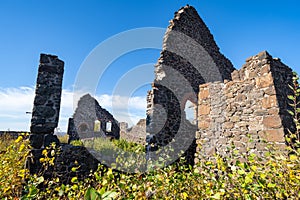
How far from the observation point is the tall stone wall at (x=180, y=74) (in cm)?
783

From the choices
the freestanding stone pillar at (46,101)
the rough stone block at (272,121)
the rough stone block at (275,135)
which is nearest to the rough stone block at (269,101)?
the rough stone block at (272,121)

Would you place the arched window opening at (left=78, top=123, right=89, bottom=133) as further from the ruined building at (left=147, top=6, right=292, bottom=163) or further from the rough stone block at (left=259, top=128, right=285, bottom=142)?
the rough stone block at (left=259, top=128, right=285, bottom=142)

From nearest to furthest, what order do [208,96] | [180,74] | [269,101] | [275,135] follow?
[275,135] < [269,101] < [208,96] < [180,74]

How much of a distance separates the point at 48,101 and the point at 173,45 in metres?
6.20

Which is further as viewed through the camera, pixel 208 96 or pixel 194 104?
pixel 194 104

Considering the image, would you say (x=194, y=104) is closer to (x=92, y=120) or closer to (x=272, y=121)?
(x=272, y=121)

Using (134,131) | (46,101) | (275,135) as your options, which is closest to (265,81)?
(275,135)

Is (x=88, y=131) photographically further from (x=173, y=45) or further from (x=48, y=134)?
(x=48, y=134)

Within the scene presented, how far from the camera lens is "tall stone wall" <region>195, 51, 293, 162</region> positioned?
3.43 m

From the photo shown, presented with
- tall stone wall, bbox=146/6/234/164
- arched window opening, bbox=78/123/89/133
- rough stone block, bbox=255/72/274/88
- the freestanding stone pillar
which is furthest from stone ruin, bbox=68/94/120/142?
rough stone block, bbox=255/72/274/88

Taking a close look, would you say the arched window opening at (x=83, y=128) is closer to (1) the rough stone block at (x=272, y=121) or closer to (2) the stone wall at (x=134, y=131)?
(2) the stone wall at (x=134, y=131)

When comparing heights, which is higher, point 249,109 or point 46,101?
point 46,101

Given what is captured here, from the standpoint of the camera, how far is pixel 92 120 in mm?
17172

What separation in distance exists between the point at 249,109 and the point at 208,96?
120 centimetres
